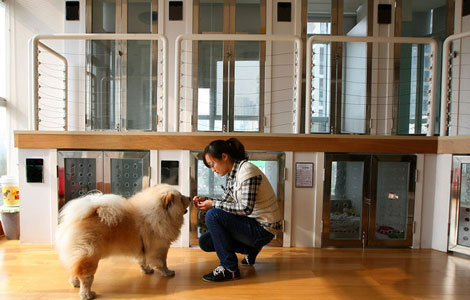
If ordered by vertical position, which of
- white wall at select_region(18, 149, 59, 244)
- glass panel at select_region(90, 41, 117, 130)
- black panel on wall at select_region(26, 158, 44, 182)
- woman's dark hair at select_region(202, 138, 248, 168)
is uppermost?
glass panel at select_region(90, 41, 117, 130)

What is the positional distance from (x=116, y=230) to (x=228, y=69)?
9.21ft

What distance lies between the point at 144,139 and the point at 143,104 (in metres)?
1.49

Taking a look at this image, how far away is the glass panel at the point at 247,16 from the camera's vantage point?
417 cm

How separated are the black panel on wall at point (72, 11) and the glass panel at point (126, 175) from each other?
245cm

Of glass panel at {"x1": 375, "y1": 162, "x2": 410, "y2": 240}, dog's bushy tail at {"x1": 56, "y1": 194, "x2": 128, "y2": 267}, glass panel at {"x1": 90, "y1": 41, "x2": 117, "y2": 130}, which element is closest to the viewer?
dog's bushy tail at {"x1": 56, "y1": 194, "x2": 128, "y2": 267}

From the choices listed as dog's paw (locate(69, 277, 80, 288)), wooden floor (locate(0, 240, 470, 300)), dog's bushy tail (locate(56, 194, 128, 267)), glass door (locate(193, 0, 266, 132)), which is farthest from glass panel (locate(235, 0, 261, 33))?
dog's paw (locate(69, 277, 80, 288))

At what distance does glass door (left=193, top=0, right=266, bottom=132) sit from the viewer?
4.14m

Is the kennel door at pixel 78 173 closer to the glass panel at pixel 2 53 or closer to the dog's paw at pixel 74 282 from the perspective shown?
the dog's paw at pixel 74 282

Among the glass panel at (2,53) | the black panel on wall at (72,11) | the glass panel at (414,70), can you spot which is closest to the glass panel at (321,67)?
the glass panel at (414,70)

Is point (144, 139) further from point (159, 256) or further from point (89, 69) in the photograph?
point (89, 69)

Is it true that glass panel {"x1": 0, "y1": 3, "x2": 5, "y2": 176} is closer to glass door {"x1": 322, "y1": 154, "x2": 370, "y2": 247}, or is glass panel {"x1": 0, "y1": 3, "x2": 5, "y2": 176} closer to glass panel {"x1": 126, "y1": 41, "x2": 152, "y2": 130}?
glass panel {"x1": 126, "y1": 41, "x2": 152, "y2": 130}

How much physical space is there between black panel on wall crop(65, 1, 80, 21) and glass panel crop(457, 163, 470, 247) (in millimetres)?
4894

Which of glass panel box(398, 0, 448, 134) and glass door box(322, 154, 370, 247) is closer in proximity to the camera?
glass door box(322, 154, 370, 247)

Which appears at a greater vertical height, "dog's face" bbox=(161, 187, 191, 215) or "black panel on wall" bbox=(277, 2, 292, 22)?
"black panel on wall" bbox=(277, 2, 292, 22)
